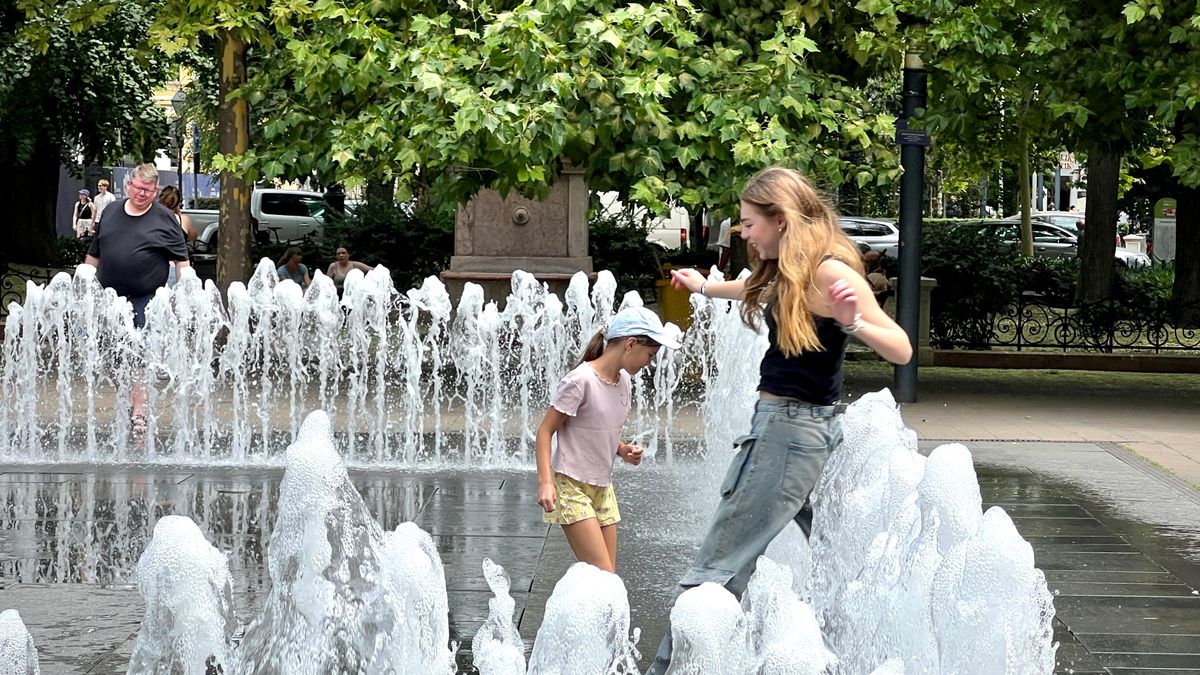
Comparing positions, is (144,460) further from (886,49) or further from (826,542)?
(886,49)

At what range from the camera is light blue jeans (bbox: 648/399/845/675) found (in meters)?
4.69

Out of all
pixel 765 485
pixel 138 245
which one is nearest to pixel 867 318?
pixel 765 485

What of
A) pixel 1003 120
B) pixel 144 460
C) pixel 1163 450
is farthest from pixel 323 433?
pixel 1003 120

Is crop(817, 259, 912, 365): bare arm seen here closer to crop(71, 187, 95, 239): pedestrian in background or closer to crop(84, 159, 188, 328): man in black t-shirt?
crop(84, 159, 188, 328): man in black t-shirt

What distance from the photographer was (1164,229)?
3356 centimetres

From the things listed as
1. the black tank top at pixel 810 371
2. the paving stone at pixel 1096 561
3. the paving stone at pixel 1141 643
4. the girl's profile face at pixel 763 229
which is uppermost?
the girl's profile face at pixel 763 229

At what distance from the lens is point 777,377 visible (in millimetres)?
4715

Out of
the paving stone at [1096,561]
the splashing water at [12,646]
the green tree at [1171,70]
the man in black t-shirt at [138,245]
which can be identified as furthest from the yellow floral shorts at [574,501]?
the green tree at [1171,70]

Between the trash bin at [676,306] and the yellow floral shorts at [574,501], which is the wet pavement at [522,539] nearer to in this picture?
the yellow floral shorts at [574,501]

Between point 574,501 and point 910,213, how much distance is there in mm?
8449

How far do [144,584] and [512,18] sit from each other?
7.87 meters

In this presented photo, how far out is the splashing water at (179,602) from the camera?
4.36 meters

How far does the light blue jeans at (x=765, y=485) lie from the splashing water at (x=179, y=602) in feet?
4.00

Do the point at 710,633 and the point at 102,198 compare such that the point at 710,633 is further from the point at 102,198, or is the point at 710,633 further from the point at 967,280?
the point at 102,198
